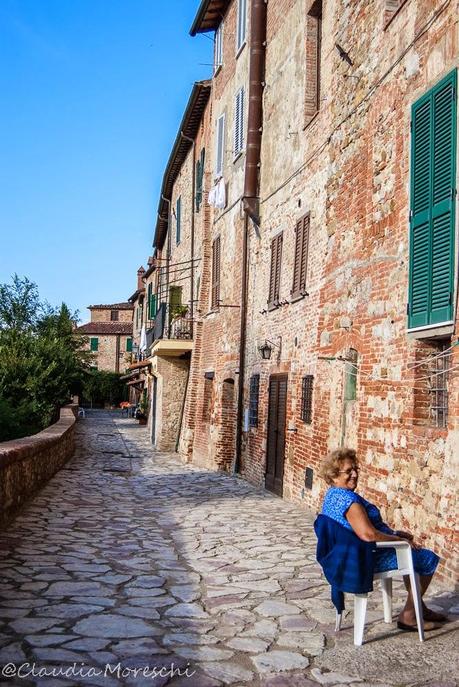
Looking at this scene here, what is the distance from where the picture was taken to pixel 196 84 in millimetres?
20922

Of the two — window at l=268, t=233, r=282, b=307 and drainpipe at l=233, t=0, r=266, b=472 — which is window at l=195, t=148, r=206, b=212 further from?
window at l=268, t=233, r=282, b=307

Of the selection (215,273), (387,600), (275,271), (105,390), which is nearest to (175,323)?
(215,273)

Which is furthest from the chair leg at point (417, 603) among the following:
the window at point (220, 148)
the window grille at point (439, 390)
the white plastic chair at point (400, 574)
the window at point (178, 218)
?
the window at point (178, 218)

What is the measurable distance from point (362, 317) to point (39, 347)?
1628 cm

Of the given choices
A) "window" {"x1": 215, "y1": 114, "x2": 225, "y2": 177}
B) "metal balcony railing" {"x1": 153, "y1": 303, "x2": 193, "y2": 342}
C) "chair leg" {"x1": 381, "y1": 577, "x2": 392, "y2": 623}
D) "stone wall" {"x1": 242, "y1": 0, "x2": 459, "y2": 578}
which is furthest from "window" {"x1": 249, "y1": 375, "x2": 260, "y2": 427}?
"chair leg" {"x1": 381, "y1": 577, "x2": 392, "y2": 623}

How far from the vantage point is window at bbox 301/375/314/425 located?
11484 mm

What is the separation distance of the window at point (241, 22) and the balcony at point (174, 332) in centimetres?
761

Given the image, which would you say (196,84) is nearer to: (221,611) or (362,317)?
(362,317)

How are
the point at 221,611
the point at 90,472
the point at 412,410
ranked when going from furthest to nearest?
1. the point at 90,472
2. the point at 412,410
3. the point at 221,611

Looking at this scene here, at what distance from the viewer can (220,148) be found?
1891 centimetres

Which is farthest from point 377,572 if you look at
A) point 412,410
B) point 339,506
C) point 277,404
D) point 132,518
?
point 277,404

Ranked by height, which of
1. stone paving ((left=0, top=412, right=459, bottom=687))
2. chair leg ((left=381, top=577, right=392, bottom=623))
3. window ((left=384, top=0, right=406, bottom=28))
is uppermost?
window ((left=384, top=0, right=406, bottom=28))

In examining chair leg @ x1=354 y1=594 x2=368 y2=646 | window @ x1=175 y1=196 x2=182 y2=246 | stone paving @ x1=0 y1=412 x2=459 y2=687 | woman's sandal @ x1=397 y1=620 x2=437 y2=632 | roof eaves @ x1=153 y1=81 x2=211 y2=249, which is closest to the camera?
stone paving @ x1=0 y1=412 x2=459 y2=687

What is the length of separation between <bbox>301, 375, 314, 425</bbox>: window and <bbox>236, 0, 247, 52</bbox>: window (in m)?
8.78
